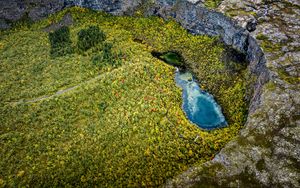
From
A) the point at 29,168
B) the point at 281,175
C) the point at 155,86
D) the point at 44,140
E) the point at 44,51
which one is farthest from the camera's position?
the point at 44,51

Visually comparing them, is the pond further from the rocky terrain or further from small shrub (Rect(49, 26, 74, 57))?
small shrub (Rect(49, 26, 74, 57))

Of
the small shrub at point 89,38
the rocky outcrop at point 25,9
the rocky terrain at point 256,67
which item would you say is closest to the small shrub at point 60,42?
the small shrub at point 89,38

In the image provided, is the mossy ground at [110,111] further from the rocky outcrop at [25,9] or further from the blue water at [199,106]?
the rocky outcrop at [25,9]

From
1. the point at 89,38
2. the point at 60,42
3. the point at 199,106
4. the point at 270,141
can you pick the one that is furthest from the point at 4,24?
the point at 270,141

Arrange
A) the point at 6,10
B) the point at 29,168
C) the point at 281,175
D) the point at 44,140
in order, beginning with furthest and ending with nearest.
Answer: the point at 6,10
the point at 44,140
the point at 29,168
the point at 281,175

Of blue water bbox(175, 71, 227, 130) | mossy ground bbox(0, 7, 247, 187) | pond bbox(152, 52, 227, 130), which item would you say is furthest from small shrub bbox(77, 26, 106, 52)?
blue water bbox(175, 71, 227, 130)

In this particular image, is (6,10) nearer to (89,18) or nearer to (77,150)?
(89,18)

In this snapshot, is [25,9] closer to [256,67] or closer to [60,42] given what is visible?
[60,42]

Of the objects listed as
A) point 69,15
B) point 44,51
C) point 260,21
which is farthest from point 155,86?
point 69,15
